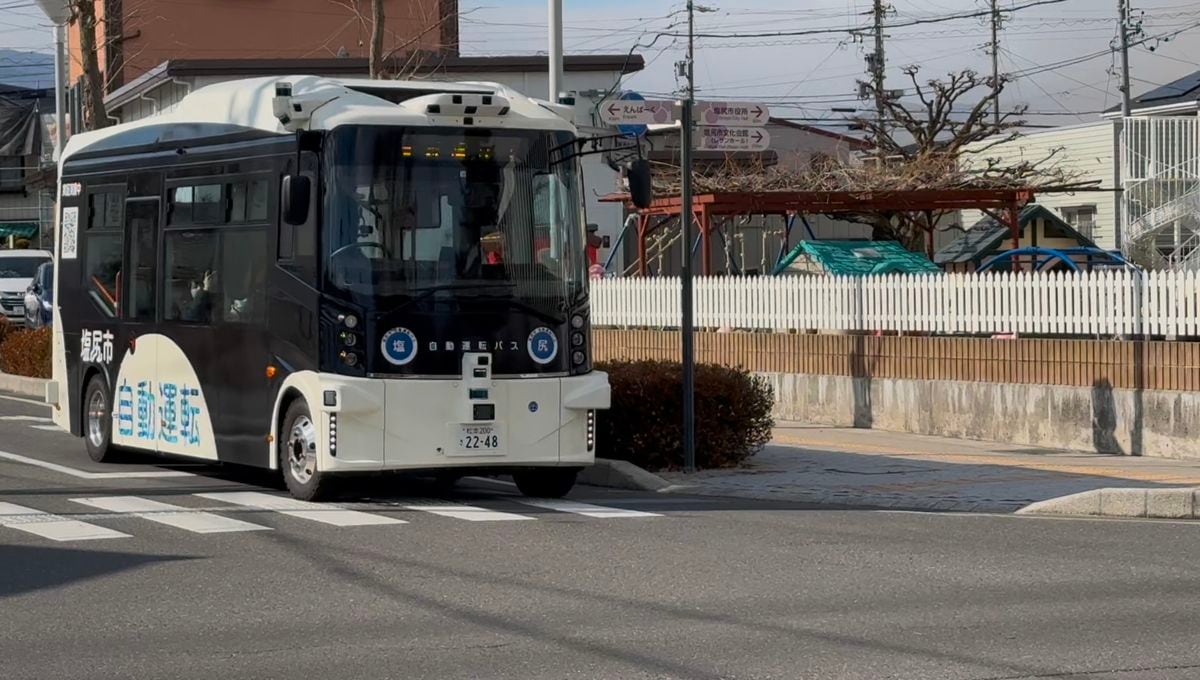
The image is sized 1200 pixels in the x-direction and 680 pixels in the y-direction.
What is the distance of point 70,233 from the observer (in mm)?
18000

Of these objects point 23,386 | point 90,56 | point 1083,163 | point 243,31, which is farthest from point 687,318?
point 243,31

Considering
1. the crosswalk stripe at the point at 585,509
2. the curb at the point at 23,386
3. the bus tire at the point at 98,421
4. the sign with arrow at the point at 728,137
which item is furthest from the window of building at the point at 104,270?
the curb at the point at 23,386

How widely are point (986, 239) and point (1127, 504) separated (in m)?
24.6

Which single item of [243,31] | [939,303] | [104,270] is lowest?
[939,303]

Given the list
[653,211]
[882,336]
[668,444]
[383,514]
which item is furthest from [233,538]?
[653,211]

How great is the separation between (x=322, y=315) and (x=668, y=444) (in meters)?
4.25

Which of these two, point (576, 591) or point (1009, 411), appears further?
point (1009, 411)

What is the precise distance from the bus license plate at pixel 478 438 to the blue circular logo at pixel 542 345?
0.68 metres

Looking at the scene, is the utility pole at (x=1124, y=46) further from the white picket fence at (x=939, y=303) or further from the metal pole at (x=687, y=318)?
the metal pole at (x=687, y=318)

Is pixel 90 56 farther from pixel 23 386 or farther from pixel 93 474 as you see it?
pixel 93 474

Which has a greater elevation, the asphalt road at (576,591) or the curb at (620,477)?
the curb at (620,477)

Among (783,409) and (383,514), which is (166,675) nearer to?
(383,514)

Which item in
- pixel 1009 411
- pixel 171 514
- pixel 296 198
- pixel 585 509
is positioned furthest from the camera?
pixel 1009 411

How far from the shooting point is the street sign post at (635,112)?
853 inches
